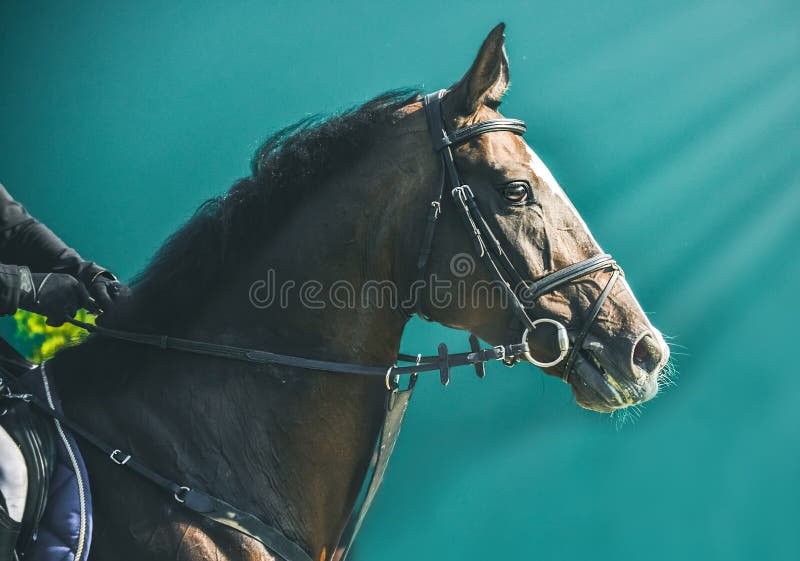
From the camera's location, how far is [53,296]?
1.83 metres

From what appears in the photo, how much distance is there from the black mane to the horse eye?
42cm

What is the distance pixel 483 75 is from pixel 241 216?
76 cm

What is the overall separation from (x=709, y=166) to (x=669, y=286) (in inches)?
23.1

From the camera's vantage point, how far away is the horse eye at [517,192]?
5.60ft

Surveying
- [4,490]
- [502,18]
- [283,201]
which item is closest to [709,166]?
[502,18]

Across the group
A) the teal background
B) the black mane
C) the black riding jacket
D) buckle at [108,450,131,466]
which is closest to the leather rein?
buckle at [108,450,131,466]

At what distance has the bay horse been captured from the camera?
1.67 metres

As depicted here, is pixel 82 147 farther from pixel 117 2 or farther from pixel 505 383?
pixel 505 383

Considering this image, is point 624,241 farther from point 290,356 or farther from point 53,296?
point 53,296

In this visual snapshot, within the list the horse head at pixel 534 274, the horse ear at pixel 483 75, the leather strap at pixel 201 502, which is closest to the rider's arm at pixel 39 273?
the leather strap at pixel 201 502

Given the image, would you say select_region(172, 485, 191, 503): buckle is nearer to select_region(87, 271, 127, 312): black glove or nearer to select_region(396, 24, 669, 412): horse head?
select_region(87, 271, 127, 312): black glove

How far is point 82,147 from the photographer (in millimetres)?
3463

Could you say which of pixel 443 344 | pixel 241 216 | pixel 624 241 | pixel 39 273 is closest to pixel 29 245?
pixel 39 273

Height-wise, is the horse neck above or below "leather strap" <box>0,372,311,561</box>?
above
